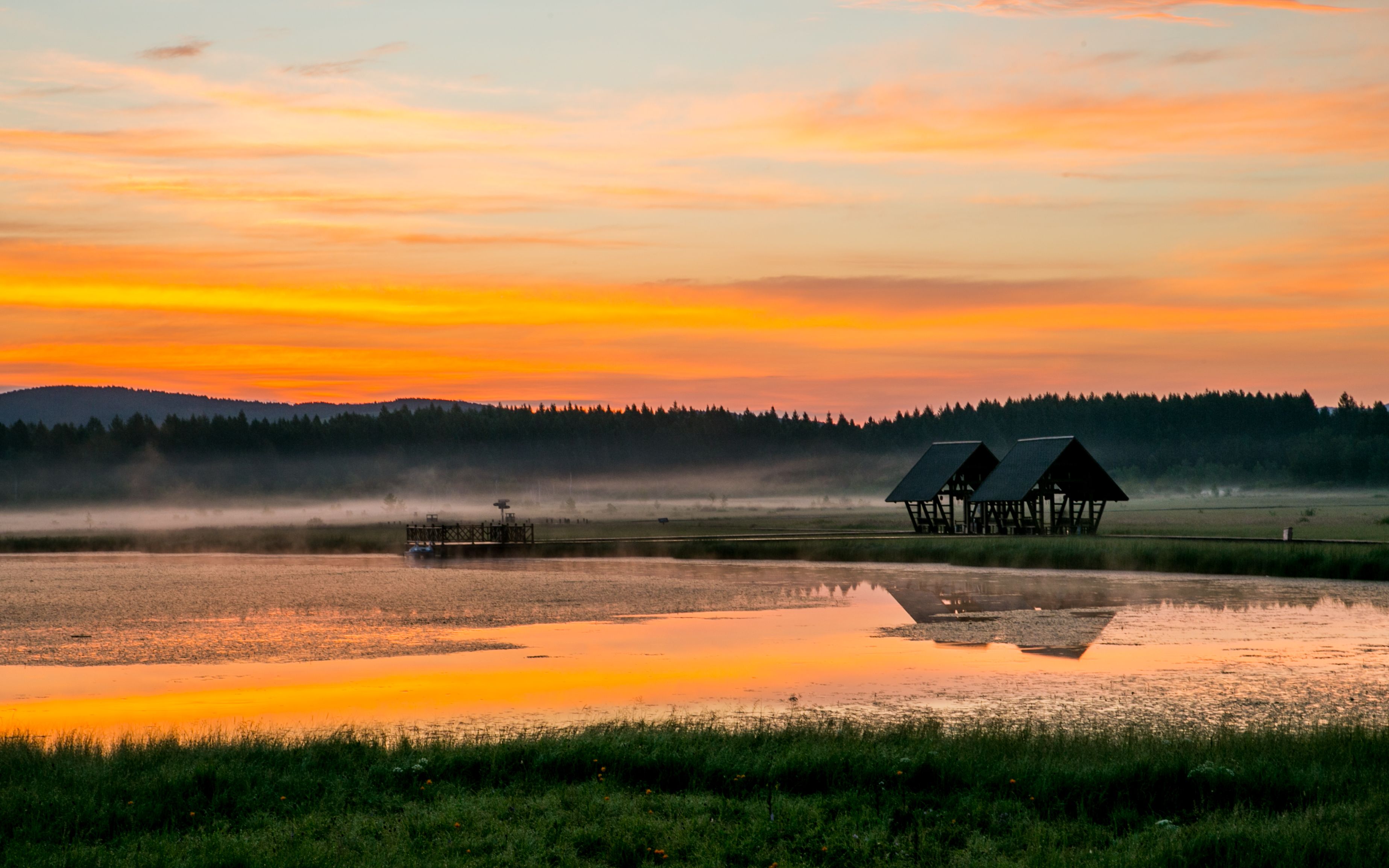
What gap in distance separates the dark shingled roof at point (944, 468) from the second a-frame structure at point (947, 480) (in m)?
0.02

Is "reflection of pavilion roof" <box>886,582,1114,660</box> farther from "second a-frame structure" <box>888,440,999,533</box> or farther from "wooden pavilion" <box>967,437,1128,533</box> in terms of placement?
"second a-frame structure" <box>888,440,999,533</box>

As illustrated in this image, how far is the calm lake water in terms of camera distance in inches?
718

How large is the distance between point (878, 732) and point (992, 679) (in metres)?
6.31

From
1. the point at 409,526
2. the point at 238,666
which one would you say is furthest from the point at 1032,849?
the point at 409,526

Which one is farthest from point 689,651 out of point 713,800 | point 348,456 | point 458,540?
point 348,456

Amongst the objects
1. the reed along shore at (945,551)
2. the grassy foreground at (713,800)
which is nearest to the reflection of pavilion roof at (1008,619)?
the reed along shore at (945,551)

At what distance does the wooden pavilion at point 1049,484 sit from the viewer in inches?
2293

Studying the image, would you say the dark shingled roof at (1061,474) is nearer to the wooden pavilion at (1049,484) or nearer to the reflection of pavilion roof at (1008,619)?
the wooden pavilion at (1049,484)

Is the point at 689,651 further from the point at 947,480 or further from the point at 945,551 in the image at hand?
the point at 947,480

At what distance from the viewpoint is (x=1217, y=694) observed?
18.7 m

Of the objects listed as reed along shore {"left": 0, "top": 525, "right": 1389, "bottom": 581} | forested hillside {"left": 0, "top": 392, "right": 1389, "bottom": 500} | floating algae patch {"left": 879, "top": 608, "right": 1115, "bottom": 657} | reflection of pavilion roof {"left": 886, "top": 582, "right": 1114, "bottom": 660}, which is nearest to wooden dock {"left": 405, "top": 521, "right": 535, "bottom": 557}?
reed along shore {"left": 0, "top": 525, "right": 1389, "bottom": 581}

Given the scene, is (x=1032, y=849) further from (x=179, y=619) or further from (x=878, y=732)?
(x=179, y=619)

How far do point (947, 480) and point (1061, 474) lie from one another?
6759 millimetres

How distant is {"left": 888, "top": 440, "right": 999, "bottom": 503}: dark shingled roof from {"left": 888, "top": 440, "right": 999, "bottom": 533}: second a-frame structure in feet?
0.07
